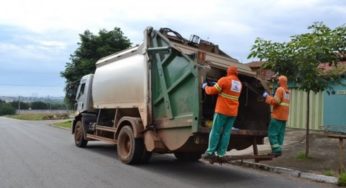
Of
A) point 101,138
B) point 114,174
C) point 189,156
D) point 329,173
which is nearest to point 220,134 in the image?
point 114,174

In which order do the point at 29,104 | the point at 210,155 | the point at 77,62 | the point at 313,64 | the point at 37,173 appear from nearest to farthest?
the point at 210,155 < the point at 37,173 < the point at 313,64 < the point at 77,62 < the point at 29,104

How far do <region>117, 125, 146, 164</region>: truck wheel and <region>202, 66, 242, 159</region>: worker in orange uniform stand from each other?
257 centimetres

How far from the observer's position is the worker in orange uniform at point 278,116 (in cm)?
1027

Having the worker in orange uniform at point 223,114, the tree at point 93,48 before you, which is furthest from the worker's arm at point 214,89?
the tree at point 93,48

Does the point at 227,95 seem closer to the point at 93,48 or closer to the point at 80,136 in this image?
the point at 80,136

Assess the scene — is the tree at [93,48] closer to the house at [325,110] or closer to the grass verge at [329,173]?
the house at [325,110]

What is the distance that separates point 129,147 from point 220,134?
10.8ft

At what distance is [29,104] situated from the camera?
11581 centimetres

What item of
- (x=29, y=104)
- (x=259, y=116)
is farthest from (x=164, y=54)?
(x=29, y=104)

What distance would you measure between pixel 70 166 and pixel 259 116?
4.45m

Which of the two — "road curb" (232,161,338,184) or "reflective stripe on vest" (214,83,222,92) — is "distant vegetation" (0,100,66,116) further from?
"reflective stripe on vest" (214,83,222,92)

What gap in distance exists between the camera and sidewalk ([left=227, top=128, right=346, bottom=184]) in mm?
11203

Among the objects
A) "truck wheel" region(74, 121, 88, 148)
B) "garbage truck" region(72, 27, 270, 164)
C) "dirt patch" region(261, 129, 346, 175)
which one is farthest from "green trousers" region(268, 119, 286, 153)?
"truck wheel" region(74, 121, 88, 148)

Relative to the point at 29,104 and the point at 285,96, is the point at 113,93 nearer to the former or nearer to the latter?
the point at 285,96
